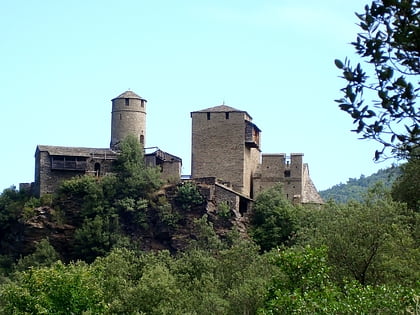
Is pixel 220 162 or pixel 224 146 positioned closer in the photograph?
pixel 224 146

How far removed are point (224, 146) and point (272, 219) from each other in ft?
23.6

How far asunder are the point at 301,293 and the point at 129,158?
46.4 metres

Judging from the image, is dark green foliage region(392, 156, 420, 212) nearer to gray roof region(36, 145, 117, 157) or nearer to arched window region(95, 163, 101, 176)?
arched window region(95, 163, 101, 176)

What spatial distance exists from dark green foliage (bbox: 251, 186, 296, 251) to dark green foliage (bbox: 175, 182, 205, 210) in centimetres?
430

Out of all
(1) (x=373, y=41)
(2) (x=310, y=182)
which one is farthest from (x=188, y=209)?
(1) (x=373, y=41)

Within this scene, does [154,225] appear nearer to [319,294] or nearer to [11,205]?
[11,205]

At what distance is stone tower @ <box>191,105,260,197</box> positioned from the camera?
75769 mm

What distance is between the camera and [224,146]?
75.8 metres

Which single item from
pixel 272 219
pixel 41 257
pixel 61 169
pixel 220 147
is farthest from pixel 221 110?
pixel 41 257

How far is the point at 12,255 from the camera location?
7662 centimetres

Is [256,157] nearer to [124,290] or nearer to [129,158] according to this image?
[129,158]

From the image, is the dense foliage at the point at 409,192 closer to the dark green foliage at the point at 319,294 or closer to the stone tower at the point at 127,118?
the dark green foliage at the point at 319,294

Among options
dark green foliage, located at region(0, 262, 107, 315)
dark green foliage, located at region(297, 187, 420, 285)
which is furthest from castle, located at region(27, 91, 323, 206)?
dark green foliage, located at region(297, 187, 420, 285)

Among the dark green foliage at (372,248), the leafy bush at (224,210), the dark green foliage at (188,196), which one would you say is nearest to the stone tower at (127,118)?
the dark green foliage at (188,196)
